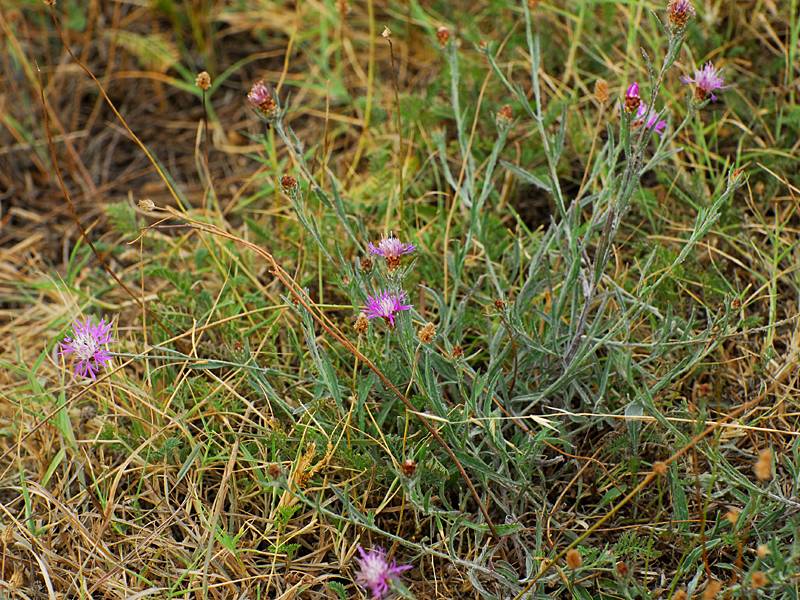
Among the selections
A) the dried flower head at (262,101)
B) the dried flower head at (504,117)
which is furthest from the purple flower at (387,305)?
the dried flower head at (504,117)

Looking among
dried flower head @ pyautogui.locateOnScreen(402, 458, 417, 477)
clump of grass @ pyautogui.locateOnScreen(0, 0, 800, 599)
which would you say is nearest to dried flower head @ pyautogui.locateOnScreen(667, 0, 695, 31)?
clump of grass @ pyautogui.locateOnScreen(0, 0, 800, 599)

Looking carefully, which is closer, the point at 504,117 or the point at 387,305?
the point at 387,305

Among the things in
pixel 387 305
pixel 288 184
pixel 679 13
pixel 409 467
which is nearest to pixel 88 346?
pixel 288 184

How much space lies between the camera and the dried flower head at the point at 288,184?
172 cm

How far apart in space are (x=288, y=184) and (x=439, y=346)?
48 centimetres

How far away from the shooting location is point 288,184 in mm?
1721

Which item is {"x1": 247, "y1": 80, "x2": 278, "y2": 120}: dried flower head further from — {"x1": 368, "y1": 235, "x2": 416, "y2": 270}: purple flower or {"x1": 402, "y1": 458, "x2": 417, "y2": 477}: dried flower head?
{"x1": 402, "y1": 458, "x2": 417, "y2": 477}: dried flower head

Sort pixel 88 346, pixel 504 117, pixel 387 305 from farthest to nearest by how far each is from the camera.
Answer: pixel 504 117 → pixel 88 346 → pixel 387 305

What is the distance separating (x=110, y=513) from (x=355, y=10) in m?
2.04

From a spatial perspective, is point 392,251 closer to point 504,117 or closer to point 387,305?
point 387,305

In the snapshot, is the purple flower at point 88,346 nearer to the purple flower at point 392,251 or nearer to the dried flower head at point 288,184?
the dried flower head at point 288,184

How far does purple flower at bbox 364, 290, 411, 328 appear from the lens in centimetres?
164

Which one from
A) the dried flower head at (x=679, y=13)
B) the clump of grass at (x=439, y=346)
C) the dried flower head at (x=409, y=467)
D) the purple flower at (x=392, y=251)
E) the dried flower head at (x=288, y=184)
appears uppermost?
the dried flower head at (x=679, y=13)

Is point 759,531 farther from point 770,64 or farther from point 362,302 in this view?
point 770,64
